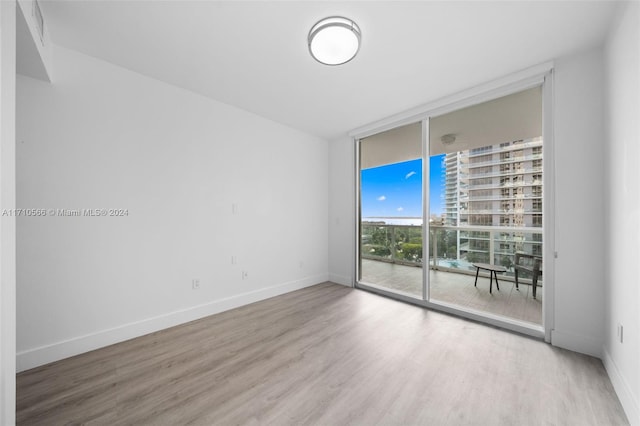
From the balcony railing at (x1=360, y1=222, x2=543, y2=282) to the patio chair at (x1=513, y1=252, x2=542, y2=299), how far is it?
5 centimetres

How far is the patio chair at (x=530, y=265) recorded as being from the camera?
8.42ft

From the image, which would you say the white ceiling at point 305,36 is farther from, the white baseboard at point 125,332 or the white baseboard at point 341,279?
the white baseboard at point 341,279

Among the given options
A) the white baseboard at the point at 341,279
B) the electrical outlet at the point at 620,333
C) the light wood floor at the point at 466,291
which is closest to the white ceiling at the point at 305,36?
the electrical outlet at the point at 620,333

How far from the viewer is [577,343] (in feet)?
6.84

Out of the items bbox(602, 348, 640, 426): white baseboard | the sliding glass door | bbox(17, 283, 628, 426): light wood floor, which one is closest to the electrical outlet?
bbox(602, 348, 640, 426): white baseboard

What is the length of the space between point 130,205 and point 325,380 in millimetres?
2458

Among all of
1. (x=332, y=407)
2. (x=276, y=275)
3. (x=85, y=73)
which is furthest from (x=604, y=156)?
(x=85, y=73)

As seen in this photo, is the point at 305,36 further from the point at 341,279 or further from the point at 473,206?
the point at 341,279

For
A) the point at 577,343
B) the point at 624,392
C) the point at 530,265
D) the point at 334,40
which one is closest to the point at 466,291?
the point at 530,265

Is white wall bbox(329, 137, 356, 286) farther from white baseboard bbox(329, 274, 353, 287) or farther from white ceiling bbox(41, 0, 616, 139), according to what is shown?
white ceiling bbox(41, 0, 616, 139)

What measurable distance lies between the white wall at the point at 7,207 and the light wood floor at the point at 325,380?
484 mm

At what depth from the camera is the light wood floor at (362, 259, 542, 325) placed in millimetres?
2682

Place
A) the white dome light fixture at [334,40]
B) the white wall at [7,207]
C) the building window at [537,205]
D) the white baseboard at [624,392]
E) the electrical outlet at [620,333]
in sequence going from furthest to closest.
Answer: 1. the building window at [537,205]
2. the white dome light fixture at [334,40]
3. the electrical outlet at [620,333]
4. the white baseboard at [624,392]
5. the white wall at [7,207]

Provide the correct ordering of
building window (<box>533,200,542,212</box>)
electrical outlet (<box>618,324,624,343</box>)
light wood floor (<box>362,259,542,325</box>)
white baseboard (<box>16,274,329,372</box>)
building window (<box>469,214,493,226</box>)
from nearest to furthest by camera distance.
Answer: electrical outlet (<box>618,324,624,343</box>), white baseboard (<box>16,274,329,372</box>), building window (<box>533,200,542,212</box>), light wood floor (<box>362,259,542,325</box>), building window (<box>469,214,493,226</box>)
